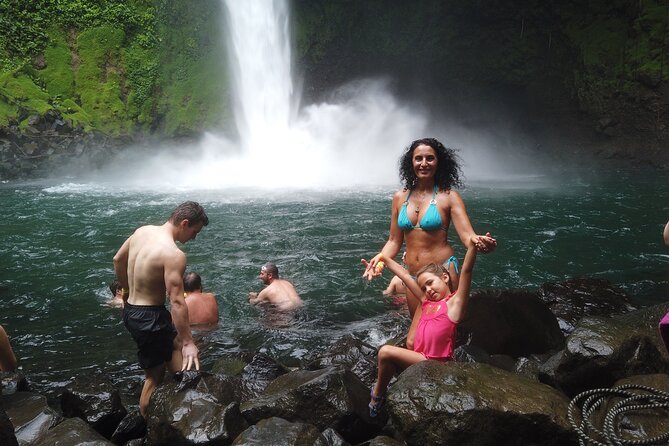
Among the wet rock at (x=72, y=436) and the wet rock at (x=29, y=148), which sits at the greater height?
the wet rock at (x=29, y=148)

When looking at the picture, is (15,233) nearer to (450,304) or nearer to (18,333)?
(18,333)

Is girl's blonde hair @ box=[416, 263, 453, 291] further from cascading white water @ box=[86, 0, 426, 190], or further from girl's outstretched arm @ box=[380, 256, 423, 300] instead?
cascading white water @ box=[86, 0, 426, 190]

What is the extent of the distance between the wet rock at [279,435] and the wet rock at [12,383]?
275 cm

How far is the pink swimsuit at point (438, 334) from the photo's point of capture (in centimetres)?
368

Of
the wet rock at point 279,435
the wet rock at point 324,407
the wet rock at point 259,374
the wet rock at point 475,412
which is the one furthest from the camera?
the wet rock at point 259,374

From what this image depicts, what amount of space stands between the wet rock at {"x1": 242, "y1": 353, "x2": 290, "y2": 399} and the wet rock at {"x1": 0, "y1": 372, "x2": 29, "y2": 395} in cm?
211

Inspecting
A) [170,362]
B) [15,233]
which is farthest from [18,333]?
[15,233]

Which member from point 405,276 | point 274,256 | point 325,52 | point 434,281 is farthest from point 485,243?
point 325,52

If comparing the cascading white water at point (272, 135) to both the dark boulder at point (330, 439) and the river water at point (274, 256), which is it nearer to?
the river water at point (274, 256)

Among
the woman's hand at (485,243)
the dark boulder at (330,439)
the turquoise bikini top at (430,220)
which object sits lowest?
the dark boulder at (330,439)

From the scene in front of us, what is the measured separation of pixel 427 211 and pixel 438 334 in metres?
1.17

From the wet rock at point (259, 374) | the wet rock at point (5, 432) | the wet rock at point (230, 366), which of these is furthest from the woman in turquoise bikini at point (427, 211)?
the wet rock at point (5, 432)

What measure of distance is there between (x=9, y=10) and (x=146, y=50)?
24.9 ft

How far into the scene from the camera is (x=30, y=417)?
3.78 metres
